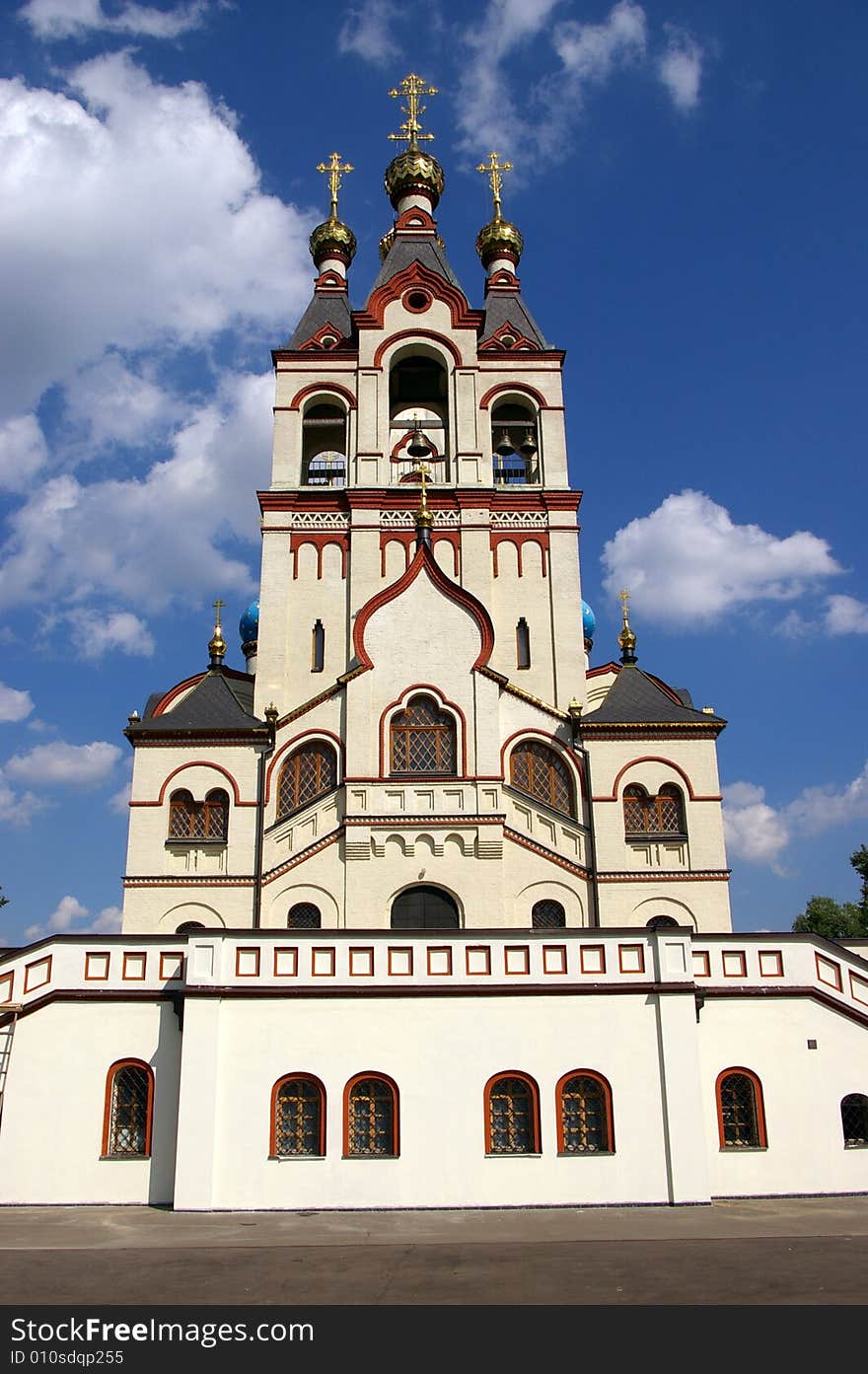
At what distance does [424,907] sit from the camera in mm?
24172

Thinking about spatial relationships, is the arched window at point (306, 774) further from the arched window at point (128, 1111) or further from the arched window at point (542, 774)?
the arched window at point (128, 1111)

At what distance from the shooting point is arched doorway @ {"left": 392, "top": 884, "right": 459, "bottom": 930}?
24.0 m

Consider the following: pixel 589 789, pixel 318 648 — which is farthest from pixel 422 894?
pixel 318 648

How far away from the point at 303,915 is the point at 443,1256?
13.4 meters

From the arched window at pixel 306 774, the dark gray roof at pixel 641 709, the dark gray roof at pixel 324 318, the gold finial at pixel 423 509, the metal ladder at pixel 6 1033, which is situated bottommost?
the metal ladder at pixel 6 1033

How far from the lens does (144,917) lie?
24.7 m

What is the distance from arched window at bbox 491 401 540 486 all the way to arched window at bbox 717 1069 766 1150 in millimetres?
19243

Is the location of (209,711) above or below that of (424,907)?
above

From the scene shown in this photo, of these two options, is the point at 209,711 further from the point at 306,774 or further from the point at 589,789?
the point at 589,789

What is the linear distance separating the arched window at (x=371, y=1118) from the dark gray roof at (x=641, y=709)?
39.9 feet

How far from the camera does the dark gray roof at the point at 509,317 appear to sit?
109 ft

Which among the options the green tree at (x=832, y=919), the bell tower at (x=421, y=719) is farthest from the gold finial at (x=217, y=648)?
the green tree at (x=832, y=919)
